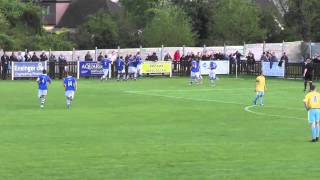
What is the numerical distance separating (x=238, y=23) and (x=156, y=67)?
78.4ft

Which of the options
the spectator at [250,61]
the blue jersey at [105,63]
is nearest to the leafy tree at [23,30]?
the blue jersey at [105,63]

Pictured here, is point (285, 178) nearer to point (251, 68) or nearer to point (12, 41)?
point (251, 68)

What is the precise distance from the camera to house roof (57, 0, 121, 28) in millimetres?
113438

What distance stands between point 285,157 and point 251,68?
40546 millimetres

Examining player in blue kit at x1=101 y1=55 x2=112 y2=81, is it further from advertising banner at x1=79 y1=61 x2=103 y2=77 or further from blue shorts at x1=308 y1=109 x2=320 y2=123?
→ blue shorts at x1=308 y1=109 x2=320 y2=123

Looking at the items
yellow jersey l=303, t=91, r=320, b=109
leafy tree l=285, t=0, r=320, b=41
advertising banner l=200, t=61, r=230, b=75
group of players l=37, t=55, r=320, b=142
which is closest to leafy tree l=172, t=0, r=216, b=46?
leafy tree l=285, t=0, r=320, b=41

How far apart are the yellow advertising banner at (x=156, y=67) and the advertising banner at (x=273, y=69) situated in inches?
295

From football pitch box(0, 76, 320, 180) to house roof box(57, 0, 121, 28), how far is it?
7694 centimetres

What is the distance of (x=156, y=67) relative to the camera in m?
55.3

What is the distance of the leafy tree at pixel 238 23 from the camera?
76.6m

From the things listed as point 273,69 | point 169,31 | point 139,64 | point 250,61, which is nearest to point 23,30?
point 169,31

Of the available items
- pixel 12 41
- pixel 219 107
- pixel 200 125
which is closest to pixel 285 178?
pixel 200 125

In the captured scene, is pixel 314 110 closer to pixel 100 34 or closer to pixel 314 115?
pixel 314 115

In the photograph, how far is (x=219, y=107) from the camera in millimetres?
29969
